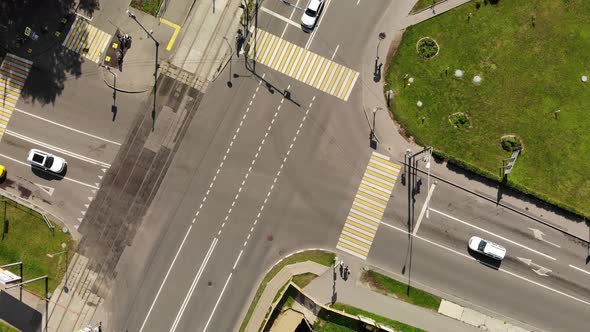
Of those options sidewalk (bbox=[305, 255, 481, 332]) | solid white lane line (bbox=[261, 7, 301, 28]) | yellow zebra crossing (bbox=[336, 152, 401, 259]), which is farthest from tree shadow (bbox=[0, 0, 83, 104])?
sidewalk (bbox=[305, 255, 481, 332])

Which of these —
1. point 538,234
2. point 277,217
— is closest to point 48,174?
point 277,217

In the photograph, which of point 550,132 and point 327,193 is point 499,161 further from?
point 327,193

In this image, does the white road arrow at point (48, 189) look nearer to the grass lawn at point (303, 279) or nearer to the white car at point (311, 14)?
the grass lawn at point (303, 279)

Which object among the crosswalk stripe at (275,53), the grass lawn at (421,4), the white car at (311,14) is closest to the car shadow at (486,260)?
the grass lawn at (421,4)

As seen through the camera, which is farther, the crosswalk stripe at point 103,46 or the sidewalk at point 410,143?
the crosswalk stripe at point 103,46

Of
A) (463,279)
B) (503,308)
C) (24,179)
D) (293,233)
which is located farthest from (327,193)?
(24,179)

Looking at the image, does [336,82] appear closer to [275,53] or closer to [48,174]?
[275,53]
